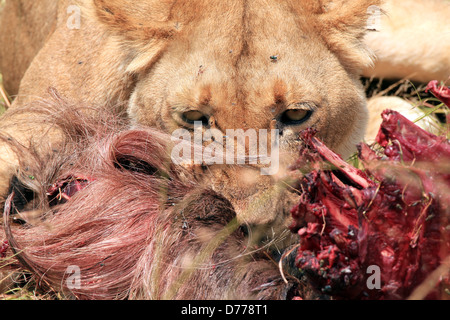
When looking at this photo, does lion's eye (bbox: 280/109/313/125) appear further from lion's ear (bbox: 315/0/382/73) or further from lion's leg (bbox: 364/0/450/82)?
lion's leg (bbox: 364/0/450/82)

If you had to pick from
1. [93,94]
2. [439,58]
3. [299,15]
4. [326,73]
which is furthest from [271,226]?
[439,58]

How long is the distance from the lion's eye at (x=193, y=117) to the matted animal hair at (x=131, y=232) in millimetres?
126

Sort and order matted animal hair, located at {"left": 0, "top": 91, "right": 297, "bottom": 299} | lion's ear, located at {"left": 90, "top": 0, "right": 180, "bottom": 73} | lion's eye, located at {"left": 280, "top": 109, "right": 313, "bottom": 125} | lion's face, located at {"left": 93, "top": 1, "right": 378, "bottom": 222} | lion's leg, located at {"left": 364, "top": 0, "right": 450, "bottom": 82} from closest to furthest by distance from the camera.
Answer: matted animal hair, located at {"left": 0, "top": 91, "right": 297, "bottom": 299} < lion's face, located at {"left": 93, "top": 1, "right": 378, "bottom": 222} < lion's eye, located at {"left": 280, "top": 109, "right": 313, "bottom": 125} < lion's ear, located at {"left": 90, "top": 0, "right": 180, "bottom": 73} < lion's leg, located at {"left": 364, "top": 0, "right": 450, "bottom": 82}

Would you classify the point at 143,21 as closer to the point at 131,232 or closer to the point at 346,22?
the point at 346,22

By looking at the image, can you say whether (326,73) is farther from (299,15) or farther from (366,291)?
(366,291)

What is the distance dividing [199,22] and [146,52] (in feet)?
0.71

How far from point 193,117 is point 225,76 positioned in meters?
0.16

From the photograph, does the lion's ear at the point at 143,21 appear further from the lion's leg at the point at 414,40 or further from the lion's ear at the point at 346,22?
the lion's leg at the point at 414,40

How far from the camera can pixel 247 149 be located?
173 centimetres

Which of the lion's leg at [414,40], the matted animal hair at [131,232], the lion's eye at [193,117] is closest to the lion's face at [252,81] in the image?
the lion's eye at [193,117]

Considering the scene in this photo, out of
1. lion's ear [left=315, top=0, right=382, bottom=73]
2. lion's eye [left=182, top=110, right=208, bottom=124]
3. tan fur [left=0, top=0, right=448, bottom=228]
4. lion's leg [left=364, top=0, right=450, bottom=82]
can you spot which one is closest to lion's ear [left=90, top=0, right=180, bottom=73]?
tan fur [left=0, top=0, right=448, bottom=228]

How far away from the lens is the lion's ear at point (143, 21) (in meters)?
1.99

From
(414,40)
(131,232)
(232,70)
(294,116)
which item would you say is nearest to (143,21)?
(232,70)

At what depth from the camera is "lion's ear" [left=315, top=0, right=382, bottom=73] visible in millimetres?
2010
